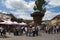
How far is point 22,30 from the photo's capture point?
39375 millimetres

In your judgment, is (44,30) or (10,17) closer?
(44,30)

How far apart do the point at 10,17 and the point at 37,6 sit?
25.8 meters

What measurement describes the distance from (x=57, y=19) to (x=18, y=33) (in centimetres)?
4785

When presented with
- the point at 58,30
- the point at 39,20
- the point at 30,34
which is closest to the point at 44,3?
the point at 39,20

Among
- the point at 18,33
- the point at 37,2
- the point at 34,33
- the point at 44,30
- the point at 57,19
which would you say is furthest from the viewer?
the point at 57,19

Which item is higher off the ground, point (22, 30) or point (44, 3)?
point (44, 3)

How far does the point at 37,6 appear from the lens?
63.3 meters

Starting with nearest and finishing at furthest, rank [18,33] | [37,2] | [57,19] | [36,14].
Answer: [18,33] → [36,14] → [37,2] → [57,19]

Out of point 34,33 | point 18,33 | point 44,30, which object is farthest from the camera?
point 44,30

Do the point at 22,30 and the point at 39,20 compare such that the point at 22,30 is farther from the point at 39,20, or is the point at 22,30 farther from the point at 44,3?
the point at 44,3

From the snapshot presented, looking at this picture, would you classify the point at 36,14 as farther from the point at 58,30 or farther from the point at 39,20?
the point at 58,30

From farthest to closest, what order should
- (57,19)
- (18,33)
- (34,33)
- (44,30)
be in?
1. (57,19)
2. (44,30)
3. (18,33)
4. (34,33)

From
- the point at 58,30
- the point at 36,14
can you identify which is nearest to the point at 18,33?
the point at 58,30

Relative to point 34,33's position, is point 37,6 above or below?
above
